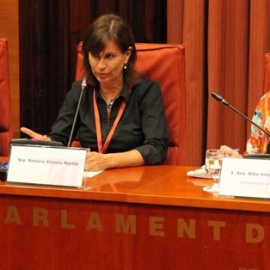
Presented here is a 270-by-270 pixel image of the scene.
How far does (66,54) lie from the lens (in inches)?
145

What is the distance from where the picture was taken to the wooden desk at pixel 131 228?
1.80 metres

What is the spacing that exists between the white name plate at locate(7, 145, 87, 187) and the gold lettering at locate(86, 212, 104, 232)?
0.31 feet

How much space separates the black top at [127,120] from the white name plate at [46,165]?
2.05 ft

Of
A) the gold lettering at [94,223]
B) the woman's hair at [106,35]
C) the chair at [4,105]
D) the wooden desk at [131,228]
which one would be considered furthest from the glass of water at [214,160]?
the chair at [4,105]

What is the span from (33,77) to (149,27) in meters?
0.67

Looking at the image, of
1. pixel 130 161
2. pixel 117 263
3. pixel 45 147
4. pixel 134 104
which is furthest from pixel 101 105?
pixel 117 263

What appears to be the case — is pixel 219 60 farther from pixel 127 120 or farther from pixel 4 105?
pixel 4 105

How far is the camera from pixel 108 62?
2.55 meters

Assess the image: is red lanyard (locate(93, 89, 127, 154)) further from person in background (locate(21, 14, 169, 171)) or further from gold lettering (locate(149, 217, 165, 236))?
gold lettering (locate(149, 217, 165, 236))

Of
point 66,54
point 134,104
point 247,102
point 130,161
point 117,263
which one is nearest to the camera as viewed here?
point 117,263

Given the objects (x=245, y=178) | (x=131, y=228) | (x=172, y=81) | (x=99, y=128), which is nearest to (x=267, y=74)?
(x=172, y=81)

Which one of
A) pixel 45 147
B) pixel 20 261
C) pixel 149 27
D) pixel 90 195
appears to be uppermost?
pixel 149 27

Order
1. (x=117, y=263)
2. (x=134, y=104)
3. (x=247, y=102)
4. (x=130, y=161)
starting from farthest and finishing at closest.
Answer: (x=247, y=102), (x=134, y=104), (x=130, y=161), (x=117, y=263)

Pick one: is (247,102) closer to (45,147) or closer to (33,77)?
(33,77)
